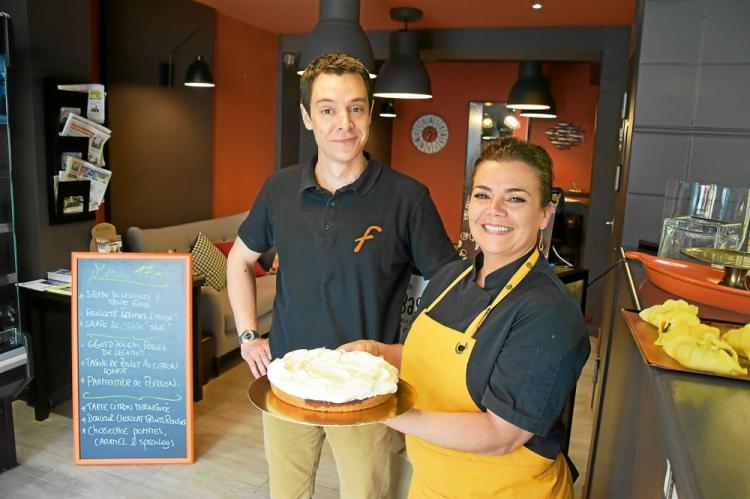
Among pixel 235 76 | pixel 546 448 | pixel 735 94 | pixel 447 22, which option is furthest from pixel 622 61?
pixel 546 448

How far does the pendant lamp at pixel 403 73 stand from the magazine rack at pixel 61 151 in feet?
7.22

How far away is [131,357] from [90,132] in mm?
1553

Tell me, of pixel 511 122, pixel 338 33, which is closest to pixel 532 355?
pixel 338 33

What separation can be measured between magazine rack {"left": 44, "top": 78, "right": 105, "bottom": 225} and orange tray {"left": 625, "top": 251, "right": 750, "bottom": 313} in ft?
10.5

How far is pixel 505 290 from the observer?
128 cm

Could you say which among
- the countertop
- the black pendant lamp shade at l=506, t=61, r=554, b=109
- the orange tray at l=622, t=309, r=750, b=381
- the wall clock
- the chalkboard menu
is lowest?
the chalkboard menu

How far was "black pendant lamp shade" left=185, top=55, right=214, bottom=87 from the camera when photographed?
457cm

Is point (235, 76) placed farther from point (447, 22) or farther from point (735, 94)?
point (735, 94)

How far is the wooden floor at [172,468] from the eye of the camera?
279 centimetres

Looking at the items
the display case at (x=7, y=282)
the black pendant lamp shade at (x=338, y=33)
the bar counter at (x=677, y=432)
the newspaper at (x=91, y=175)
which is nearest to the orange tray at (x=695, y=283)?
the bar counter at (x=677, y=432)

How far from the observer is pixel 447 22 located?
5.56 metres

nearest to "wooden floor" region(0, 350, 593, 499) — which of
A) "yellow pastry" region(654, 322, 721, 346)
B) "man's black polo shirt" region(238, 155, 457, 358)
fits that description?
"man's black polo shirt" region(238, 155, 457, 358)

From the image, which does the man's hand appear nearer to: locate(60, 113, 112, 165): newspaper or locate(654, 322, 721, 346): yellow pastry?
locate(654, 322, 721, 346): yellow pastry

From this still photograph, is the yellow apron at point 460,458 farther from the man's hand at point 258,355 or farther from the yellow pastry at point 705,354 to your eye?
the man's hand at point 258,355
